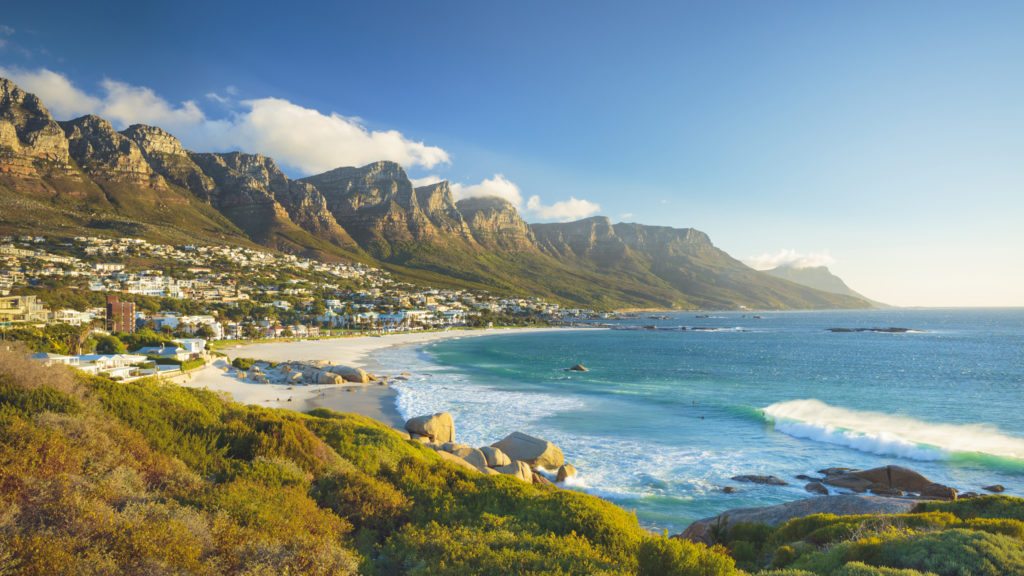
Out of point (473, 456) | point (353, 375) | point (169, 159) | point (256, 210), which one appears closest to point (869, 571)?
point (473, 456)

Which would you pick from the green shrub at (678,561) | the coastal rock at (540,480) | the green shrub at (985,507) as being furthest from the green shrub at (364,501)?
the green shrub at (985,507)

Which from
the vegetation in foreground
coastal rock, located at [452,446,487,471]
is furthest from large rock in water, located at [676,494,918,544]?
coastal rock, located at [452,446,487,471]

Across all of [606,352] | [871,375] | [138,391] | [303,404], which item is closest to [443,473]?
[138,391]

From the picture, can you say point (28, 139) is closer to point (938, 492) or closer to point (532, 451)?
point (532, 451)

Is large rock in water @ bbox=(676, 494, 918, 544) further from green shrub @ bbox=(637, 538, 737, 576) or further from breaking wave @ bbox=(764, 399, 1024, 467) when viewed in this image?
breaking wave @ bbox=(764, 399, 1024, 467)

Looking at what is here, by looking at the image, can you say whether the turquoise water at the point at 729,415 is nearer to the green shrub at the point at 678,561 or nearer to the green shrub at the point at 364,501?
the green shrub at the point at 678,561

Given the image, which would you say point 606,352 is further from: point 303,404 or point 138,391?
point 138,391
